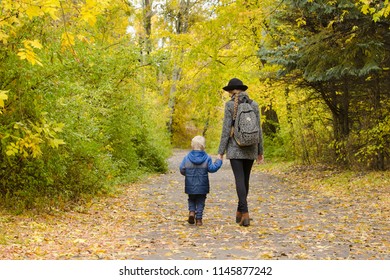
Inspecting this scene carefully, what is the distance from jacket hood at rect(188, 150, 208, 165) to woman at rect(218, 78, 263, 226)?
278mm

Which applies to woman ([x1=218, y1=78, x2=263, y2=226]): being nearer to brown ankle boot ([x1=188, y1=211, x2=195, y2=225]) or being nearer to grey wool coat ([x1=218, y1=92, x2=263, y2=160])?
grey wool coat ([x1=218, y1=92, x2=263, y2=160])

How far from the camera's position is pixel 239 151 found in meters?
8.30

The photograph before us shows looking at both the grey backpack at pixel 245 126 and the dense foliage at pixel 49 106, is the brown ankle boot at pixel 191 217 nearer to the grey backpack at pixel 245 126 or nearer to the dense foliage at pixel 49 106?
the grey backpack at pixel 245 126

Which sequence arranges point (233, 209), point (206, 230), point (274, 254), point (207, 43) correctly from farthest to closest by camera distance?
1. point (207, 43)
2. point (233, 209)
3. point (206, 230)
4. point (274, 254)

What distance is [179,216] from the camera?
32.1 feet

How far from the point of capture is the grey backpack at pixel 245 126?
8195 millimetres

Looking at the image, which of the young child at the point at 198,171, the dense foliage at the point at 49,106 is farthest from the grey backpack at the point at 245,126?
the dense foliage at the point at 49,106

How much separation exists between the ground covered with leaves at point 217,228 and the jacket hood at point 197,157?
100cm

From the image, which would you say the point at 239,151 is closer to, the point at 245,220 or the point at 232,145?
the point at 232,145

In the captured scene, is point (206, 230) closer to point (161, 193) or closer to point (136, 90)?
point (161, 193)

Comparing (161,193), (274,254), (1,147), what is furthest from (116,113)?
(274,254)

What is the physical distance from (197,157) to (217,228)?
1091 millimetres

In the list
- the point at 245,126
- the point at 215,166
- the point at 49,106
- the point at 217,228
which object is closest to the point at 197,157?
the point at 215,166
